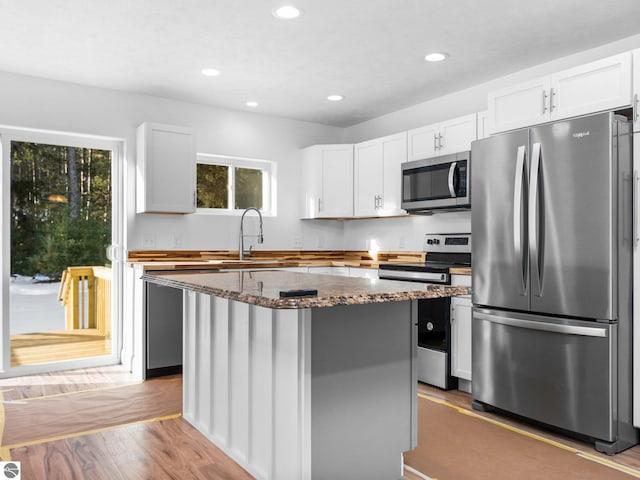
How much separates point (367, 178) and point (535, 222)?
2.32m

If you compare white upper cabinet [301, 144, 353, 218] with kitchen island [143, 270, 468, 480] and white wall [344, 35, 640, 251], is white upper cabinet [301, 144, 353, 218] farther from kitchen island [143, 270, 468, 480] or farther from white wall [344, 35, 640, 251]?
kitchen island [143, 270, 468, 480]

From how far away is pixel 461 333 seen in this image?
3.63 meters

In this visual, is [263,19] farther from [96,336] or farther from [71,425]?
[96,336]

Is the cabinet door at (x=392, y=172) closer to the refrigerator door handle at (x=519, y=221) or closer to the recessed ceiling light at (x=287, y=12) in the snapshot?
the refrigerator door handle at (x=519, y=221)

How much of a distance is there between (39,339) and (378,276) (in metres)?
2.91

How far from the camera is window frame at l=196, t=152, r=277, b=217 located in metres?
5.07

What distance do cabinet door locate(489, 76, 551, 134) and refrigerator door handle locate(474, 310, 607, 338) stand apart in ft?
4.01

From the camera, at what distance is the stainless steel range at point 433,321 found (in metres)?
3.72

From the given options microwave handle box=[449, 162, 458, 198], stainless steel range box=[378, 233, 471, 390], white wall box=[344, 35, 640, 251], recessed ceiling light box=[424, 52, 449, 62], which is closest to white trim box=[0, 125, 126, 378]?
stainless steel range box=[378, 233, 471, 390]

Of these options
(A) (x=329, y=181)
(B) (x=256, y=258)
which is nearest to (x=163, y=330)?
(B) (x=256, y=258)

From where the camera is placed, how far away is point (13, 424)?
302 centimetres

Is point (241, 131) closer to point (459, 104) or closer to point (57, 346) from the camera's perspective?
point (459, 104)

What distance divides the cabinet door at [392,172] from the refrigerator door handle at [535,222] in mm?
1763

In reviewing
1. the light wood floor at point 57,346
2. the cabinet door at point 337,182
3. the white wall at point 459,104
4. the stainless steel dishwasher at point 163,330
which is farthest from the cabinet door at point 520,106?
the light wood floor at point 57,346
